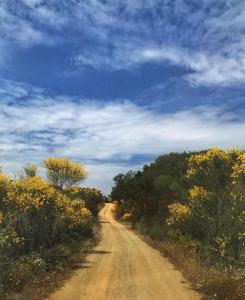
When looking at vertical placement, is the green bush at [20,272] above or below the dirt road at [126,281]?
above

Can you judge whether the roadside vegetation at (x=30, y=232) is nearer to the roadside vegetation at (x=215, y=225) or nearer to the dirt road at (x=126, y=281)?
the dirt road at (x=126, y=281)

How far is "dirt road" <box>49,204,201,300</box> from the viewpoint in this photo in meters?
17.1

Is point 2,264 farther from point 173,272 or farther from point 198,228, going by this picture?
point 198,228

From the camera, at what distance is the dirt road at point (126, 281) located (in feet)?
56.2

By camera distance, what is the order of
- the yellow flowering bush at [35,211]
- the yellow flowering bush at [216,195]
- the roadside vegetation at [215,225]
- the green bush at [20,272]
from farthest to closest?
the yellow flowering bush at [35,211] → the yellow flowering bush at [216,195] → the roadside vegetation at [215,225] → the green bush at [20,272]

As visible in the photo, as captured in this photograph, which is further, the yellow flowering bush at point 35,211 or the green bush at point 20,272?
the yellow flowering bush at point 35,211

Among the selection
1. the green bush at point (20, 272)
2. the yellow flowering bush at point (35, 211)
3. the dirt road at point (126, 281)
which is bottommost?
the dirt road at point (126, 281)

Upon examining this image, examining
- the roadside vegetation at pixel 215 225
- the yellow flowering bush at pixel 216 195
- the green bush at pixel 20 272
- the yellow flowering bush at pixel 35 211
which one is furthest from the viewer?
the yellow flowering bush at pixel 35 211

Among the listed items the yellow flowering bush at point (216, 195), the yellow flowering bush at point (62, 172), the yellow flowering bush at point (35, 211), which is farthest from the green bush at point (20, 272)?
the yellow flowering bush at point (62, 172)

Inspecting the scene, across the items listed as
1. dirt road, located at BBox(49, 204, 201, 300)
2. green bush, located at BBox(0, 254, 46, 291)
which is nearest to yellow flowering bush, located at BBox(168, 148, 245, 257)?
dirt road, located at BBox(49, 204, 201, 300)

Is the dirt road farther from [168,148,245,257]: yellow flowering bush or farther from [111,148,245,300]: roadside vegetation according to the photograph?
[168,148,245,257]: yellow flowering bush

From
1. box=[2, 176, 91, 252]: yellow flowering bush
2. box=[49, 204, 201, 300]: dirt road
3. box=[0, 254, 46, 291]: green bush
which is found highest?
box=[2, 176, 91, 252]: yellow flowering bush

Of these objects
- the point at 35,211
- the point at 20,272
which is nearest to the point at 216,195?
the point at 35,211

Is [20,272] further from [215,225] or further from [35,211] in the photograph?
[215,225]
